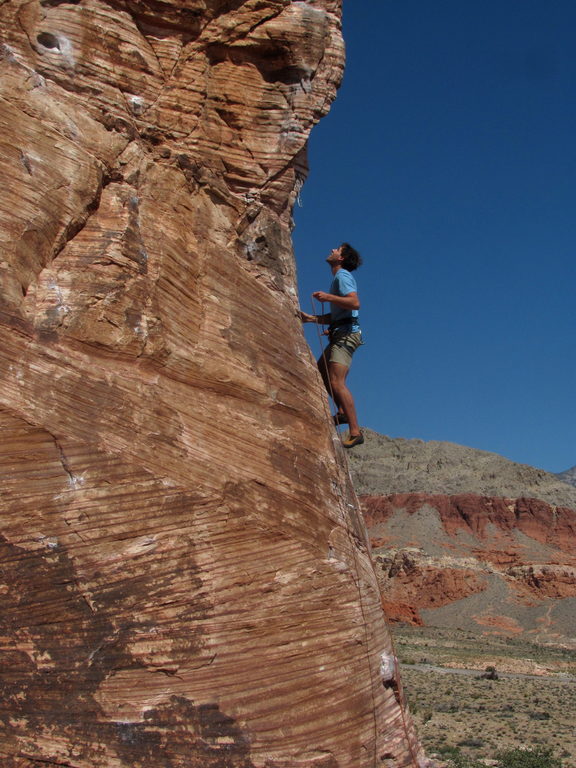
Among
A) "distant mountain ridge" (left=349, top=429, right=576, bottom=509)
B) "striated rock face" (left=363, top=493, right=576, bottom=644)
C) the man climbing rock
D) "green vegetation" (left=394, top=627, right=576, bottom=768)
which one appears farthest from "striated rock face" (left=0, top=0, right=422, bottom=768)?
"distant mountain ridge" (left=349, top=429, right=576, bottom=509)

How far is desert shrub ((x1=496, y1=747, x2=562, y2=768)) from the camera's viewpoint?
17734 millimetres

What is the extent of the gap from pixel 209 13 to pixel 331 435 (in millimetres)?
3952

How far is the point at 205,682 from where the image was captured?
486cm

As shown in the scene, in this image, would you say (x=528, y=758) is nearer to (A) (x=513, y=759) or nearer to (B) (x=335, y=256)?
(A) (x=513, y=759)

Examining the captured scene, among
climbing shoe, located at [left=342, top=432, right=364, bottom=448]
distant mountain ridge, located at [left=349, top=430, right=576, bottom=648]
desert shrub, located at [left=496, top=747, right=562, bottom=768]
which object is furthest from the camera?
distant mountain ridge, located at [left=349, top=430, right=576, bottom=648]

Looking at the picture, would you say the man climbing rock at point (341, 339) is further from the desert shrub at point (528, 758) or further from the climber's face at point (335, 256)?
the desert shrub at point (528, 758)

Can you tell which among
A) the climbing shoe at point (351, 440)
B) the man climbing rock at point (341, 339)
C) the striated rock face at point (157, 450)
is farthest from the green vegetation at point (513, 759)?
the striated rock face at point (157, 450)

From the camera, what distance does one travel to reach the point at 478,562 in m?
68.1

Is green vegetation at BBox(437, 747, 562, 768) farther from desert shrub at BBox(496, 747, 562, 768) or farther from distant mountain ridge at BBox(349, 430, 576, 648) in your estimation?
distant mountain ridge at BBox(349, 430, 576, 648)

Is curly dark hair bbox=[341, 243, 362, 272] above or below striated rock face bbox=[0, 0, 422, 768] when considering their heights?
above

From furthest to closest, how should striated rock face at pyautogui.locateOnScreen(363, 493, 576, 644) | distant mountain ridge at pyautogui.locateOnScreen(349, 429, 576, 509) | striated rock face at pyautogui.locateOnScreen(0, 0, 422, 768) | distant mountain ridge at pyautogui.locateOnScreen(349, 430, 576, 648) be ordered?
distant mountain ridge at pyautogui.locateOnScreen(349, 429, 576, 509) < distant mountain ridge at pyautogui.locateOnScreen(349, 430, 576, 648) < striated rock face at pyautogui.locateOnScreen(363, 493, 576, 644) < striated rock face at pyautogui.locateOnScreen(0, 0, 422, 768)

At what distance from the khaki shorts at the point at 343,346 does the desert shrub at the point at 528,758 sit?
13.8 meters

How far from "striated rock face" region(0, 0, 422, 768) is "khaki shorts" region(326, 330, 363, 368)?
80cm

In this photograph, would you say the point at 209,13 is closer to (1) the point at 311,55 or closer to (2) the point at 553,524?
(1) the point at 311,55
